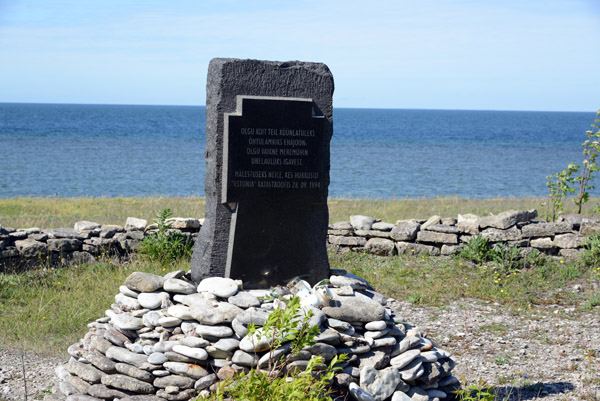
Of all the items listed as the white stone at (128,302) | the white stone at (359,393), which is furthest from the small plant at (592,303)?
the white stone at (128,302)

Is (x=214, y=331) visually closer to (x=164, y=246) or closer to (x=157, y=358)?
(x=157, y=358)

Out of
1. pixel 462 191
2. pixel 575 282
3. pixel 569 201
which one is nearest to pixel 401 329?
pixel 575 282

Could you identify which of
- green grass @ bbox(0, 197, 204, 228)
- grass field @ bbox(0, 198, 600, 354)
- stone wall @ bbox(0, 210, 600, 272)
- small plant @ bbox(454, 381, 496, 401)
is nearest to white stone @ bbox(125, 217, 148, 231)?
stone wall @ bbox(0, 210, 600, 272)

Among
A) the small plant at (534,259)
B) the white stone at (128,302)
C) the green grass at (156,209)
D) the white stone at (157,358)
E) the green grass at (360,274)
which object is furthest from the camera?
the green grass at (156,209)

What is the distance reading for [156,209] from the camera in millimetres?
15758

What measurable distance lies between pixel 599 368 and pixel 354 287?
270cm

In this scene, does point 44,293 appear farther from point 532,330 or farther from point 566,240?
point 566,240

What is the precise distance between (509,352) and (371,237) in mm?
4402

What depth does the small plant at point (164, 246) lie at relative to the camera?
980 centimetres

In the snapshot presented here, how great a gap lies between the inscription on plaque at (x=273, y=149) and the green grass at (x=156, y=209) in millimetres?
7405

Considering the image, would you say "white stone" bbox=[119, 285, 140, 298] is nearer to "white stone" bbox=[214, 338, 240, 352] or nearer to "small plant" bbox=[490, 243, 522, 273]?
"white stone" bbox=[214, 338, 240, 352]

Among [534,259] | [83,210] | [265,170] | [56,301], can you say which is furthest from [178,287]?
[83,210]

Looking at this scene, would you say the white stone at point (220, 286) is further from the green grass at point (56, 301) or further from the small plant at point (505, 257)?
the small plant at point (505, 257)

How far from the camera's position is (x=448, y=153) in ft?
163
